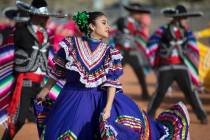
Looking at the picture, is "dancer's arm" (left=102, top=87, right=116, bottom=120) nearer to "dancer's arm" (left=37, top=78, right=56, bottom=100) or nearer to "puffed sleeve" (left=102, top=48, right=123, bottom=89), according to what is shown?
"puffed sleeve" (left=102, top=48, right=123, bottom=89)

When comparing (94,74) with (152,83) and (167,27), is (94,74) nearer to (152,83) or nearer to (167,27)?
(167,27)

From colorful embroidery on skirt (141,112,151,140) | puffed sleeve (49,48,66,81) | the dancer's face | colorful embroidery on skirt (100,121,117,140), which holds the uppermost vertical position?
the dancer's face

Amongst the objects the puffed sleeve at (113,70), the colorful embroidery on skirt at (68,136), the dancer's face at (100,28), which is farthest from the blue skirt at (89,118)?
the dancer's face at (100,28)

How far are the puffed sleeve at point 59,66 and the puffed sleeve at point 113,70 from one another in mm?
440

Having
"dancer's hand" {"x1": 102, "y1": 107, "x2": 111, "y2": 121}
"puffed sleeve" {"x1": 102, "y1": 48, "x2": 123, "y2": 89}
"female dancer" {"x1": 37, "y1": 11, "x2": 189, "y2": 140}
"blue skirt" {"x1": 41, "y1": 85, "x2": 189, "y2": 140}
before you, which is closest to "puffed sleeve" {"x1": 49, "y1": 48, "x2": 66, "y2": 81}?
"female dancer" {"x1": 37, "y1": 11, "x2": 189, "y2": 140}

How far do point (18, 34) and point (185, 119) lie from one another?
8.73 feet

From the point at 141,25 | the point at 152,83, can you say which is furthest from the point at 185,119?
the point at 152,83

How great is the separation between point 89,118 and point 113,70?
1.63 ft

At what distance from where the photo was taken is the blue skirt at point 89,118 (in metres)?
6.43

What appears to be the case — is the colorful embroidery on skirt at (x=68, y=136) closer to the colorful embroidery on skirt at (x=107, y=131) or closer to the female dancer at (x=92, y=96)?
the female dancer at (x=92, y=96)

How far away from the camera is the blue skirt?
21.1 feet

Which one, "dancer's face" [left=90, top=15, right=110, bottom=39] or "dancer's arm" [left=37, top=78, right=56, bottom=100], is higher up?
"dancer's face" [left=90, top=15, right=110, bottom=39]

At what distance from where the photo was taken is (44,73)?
350 inches

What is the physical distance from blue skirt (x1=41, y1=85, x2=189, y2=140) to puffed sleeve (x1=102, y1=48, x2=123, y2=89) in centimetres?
15
